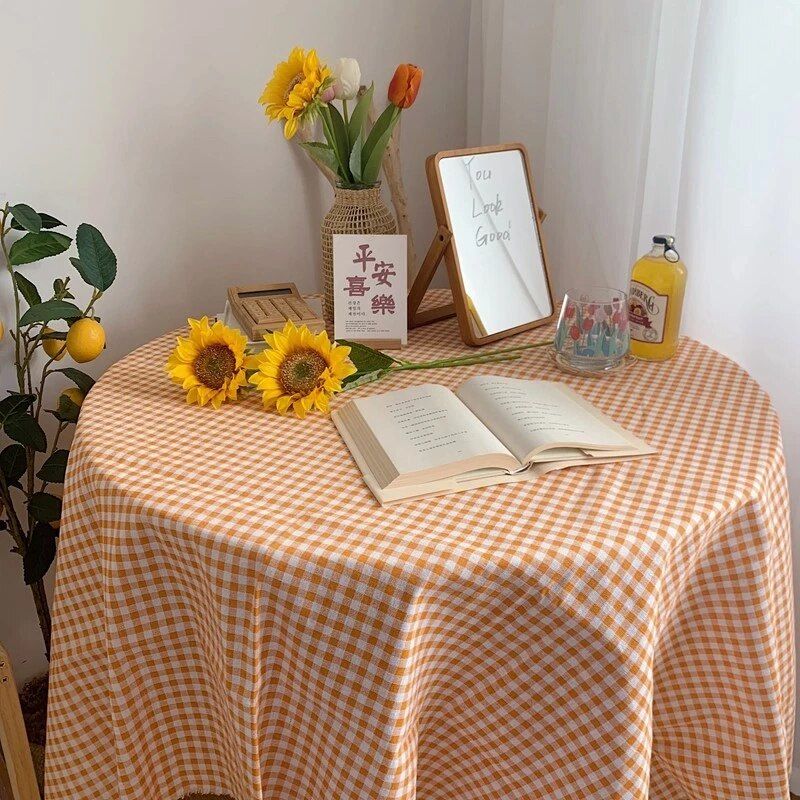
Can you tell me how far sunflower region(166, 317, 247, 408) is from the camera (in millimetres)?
1227

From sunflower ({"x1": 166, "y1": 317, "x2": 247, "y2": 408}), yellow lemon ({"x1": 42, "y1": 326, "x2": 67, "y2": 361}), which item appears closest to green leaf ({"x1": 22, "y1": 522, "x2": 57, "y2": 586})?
yellow lemon ({"x1": 42, "y1": 326, "x2": 67, "y2": 361})

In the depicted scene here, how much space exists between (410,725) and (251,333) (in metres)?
0.67

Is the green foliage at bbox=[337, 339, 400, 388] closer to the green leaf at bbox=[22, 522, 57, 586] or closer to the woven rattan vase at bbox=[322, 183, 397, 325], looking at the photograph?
the woven rattan vase at bbox=[322, 183, 397, 325]

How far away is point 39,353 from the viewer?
5.03 ft

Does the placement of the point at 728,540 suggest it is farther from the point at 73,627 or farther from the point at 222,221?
the point at 222,221

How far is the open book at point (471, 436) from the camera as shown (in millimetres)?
1030

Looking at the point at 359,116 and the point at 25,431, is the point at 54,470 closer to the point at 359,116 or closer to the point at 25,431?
the point at 25,431

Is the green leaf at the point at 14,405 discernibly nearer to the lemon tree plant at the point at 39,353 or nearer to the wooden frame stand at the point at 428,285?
the lemon tree plant at the point at 39,353

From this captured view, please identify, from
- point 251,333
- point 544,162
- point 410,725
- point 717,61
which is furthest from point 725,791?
point 544,162

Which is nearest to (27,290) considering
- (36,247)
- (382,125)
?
(36,247)

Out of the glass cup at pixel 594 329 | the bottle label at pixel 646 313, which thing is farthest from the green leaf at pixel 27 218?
the bottle label at pixel 646 313

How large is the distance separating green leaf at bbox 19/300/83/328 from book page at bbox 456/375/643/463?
1.92 feet

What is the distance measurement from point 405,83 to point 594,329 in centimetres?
50

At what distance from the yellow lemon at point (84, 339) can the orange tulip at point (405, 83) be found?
604 millimetres
